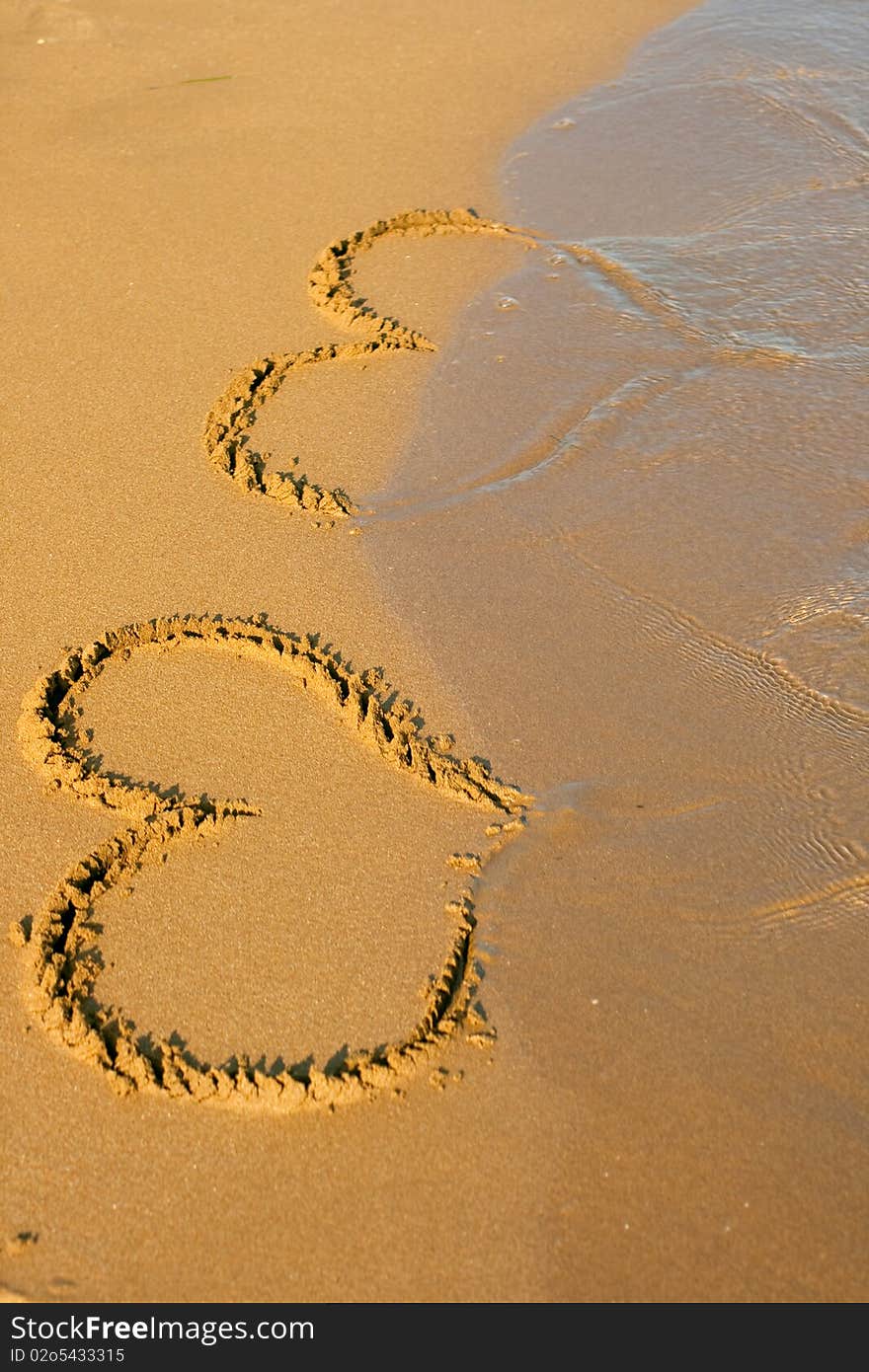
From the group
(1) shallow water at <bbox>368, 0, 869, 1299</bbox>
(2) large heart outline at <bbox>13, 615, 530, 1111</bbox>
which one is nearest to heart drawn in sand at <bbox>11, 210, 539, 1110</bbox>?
(2) large heart outline at <bbox>13, 615, 530, 1111</bbox>

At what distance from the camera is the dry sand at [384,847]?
1.92 meters

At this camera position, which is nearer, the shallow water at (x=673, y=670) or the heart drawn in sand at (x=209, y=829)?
the shallow water at (x=673, y=670)

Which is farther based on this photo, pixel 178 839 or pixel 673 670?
pixel 673 670

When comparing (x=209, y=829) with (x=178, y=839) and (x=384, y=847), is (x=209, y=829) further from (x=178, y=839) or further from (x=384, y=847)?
(x=384, y=847)

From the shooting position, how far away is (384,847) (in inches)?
95.9

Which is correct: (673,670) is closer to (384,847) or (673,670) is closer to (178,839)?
(384,847)

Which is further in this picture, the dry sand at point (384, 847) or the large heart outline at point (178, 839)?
the large heart outline at point (178, 839)

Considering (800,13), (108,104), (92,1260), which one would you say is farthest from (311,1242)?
(800,13)

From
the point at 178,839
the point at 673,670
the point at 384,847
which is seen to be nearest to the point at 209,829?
the point at 178,839

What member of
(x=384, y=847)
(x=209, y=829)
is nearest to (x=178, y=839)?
(x=209, y=829)

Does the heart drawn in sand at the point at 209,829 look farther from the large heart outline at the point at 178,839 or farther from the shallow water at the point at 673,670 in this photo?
the shallow water at the point at 673,670

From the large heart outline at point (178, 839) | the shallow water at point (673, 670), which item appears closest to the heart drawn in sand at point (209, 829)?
the large heart outline at point (178, 839)
